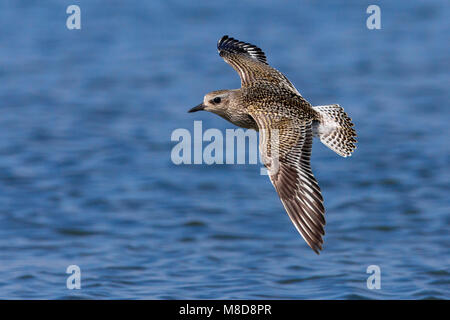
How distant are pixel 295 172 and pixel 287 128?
0.51 metres

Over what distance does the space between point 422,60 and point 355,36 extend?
155 centimetres

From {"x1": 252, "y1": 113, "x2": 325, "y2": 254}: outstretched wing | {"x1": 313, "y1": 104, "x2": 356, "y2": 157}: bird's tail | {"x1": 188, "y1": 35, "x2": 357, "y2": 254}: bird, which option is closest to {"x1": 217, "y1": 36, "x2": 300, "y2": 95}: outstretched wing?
{"x1": 188, "y1": 35, "x2": 357, "y2": 254}: bird

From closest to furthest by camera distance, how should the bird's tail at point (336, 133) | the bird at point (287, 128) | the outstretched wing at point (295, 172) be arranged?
the outstretched wing at point (295, 172), the bird at point (287, 128), the bird's tail at point (336, 133)

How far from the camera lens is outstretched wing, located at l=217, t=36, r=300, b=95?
894 cm

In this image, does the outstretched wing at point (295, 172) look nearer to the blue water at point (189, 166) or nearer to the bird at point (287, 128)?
the bird at point (287, 128)

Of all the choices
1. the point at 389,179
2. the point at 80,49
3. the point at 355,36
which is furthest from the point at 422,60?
the point at 80,49

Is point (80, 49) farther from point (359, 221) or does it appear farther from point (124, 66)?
point (359, 221)

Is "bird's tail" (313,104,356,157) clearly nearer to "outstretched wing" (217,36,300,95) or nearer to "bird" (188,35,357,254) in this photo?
"bird" (188,35,357,254)

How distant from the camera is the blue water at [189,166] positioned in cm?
1005

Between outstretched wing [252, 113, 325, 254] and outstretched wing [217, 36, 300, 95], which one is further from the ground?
outstretched wing [217, 36, 300, 95]

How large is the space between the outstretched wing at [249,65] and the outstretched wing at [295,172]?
1.12 meters

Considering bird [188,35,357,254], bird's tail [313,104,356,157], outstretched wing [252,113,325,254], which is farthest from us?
bird's tail [313,104,356,157]

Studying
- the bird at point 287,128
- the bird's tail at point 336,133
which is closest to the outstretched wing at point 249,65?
the bird at point 287,128

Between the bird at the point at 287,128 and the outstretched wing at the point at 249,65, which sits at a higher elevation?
the outstretched wing at the point at 249,65
